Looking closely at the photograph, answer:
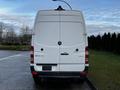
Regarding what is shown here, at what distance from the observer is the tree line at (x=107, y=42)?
42.6 meters

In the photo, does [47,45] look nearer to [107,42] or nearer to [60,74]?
[60,74]

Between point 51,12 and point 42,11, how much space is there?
12.6 inches

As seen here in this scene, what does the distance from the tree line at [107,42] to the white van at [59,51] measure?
96.5ft

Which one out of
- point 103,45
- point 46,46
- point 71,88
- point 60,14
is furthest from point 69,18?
point 103,45

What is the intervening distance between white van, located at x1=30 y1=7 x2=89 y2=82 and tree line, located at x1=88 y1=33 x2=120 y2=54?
2942 cm

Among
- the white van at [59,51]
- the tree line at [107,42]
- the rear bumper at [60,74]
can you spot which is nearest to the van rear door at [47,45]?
the white van at [59,51]

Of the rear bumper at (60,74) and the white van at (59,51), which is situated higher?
the white van at (59,51)

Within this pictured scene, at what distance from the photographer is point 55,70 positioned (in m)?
12.1

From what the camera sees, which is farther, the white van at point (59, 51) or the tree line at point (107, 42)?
the tree line at point (107, 42)

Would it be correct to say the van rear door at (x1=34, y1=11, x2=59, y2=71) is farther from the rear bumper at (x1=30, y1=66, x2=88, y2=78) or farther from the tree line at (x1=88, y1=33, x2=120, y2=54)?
the tree line at (x1=88, y1=33, x2=120, y2=54)

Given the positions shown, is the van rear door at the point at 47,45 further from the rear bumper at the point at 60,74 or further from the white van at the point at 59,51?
the rear bumper at the point at 60,74

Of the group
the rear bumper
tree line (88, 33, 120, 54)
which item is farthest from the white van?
tree line (88, 33, 120, 54)

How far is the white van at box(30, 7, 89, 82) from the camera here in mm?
12125

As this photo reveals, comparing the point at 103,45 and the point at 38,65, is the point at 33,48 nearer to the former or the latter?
the point at 38,65
